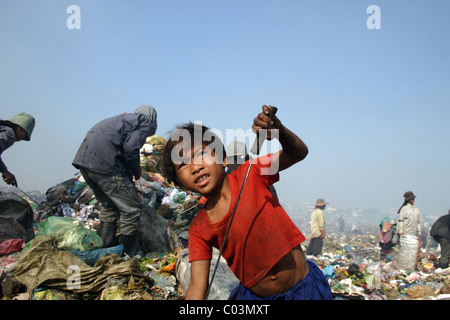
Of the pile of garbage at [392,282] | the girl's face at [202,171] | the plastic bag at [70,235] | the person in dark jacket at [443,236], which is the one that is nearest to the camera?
the girl's face at [202,171]

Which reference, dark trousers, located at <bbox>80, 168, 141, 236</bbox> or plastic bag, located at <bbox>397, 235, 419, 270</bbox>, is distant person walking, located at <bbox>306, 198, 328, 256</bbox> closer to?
plastic bag, located at <bbox>397, 235, 419, 270</bbox>

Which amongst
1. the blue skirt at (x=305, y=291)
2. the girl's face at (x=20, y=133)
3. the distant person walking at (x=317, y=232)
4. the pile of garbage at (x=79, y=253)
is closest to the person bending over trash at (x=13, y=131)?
the girl's face at (x=20, y=133)

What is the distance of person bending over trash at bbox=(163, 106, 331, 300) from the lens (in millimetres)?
1355

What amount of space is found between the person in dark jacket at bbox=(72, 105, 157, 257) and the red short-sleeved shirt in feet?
7.09

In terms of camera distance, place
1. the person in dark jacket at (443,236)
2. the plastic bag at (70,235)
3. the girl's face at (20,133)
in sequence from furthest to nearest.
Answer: the person in dark jacket at (443,236) → the girl's face at (20,133) → the plastic bag at (70,235)

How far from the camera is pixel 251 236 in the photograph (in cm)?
136

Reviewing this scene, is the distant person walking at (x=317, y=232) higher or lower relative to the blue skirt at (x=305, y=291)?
lower

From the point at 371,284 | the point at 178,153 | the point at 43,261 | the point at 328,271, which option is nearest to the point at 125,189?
the point at 43,261

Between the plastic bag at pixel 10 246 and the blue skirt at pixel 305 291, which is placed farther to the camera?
the plastic bag at pixel 10 246

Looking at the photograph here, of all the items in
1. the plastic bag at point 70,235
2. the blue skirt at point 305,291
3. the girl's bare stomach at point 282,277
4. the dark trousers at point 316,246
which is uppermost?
the girl's bare stomach at point 282,277

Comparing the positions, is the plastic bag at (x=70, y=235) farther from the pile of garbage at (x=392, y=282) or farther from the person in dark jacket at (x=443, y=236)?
the person in dark jacket at (x=443, y=236)

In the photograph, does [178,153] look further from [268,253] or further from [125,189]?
[125,189]

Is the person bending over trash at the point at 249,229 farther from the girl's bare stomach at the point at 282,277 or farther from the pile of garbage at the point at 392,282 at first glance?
the pile of garbage at the point at 392,282

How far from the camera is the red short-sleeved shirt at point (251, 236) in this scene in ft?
4.46
